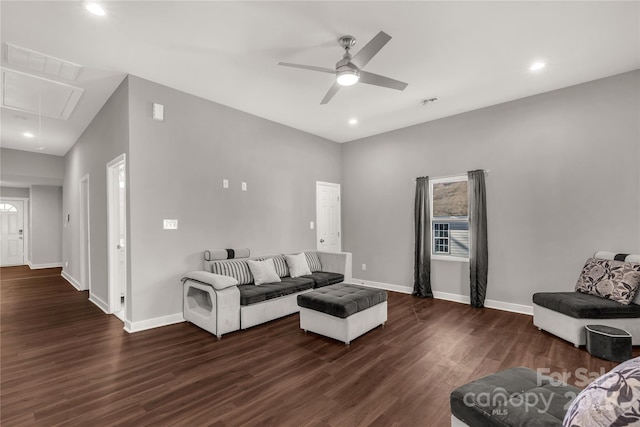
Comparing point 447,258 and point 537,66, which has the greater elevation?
point 537,66

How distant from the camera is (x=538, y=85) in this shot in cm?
397

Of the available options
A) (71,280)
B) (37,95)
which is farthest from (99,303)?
(37,95)

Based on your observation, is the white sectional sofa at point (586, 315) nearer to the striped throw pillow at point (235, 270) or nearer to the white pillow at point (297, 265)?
the white pillow at point (297, 265)

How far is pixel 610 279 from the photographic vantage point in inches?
129

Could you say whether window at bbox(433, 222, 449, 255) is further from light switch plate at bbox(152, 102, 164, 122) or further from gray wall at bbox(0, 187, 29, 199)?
gray wall at bbox(0, 187, 29, 199)

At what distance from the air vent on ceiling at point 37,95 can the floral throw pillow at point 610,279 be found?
699cm

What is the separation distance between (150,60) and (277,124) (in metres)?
2.42

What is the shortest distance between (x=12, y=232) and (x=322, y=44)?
12273mm

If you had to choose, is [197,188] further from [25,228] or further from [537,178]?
[25,228]

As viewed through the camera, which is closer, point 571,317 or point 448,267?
point 571,317

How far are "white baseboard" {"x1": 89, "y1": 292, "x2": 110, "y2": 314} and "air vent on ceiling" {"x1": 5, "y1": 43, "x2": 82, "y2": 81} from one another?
3207mm

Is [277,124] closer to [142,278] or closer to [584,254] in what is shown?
[142,278]

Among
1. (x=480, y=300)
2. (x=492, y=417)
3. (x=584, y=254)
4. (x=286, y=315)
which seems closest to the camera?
(x=492, y=417)

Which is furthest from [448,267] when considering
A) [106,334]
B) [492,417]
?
[106,334]
